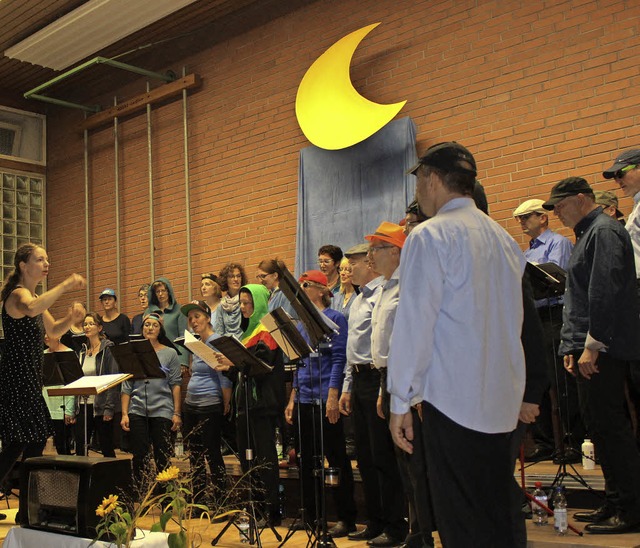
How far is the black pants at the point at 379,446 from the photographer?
15.1ft

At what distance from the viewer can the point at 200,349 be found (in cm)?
535

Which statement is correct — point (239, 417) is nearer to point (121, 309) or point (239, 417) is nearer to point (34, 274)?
point (34, 274)

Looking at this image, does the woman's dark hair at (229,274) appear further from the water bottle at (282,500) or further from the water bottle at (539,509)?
the water bottle at (539,509)

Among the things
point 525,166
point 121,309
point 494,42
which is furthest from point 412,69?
point 121,309

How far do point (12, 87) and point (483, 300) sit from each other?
420 inches

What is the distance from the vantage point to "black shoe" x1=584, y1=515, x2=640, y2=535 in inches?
155

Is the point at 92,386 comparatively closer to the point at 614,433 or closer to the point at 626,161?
the point at 614,433

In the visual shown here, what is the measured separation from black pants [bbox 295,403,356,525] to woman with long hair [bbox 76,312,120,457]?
248 cm

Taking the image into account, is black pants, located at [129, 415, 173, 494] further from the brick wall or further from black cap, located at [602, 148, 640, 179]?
black cap, located at [602, 148, 640, 179]

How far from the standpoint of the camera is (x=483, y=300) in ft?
8.24

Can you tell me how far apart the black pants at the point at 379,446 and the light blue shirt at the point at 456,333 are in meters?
2.09

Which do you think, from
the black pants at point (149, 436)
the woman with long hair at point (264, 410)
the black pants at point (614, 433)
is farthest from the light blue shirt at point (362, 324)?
the black pants at point (149, 436)

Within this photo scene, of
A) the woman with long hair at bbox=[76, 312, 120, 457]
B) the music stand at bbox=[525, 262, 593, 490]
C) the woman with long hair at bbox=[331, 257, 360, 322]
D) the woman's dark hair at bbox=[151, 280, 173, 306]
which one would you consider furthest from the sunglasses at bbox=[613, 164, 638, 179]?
the woman's dark hair at bbox=[151, 280, 173, 306]

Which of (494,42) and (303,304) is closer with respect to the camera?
(303,304)
